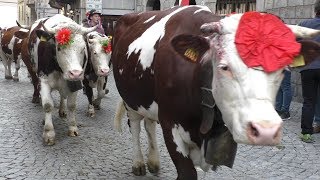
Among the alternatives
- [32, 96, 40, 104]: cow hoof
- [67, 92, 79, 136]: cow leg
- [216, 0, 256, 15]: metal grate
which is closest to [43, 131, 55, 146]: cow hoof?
[67, 92, 79, 136]: cow leg

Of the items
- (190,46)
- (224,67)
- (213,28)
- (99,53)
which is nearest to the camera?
(224,67)

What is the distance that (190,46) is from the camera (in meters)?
2.74

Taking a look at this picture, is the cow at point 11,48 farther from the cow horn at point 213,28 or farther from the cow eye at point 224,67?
the cow eye at point 224,67

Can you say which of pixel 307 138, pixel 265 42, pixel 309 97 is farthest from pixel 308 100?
pixel 265 42

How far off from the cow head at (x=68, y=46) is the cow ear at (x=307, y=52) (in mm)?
3366

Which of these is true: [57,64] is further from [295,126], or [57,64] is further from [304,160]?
[295,126]

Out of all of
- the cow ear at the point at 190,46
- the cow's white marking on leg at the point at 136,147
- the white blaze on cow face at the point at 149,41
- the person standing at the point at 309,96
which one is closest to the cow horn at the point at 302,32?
the cow ear at the point at 190,46

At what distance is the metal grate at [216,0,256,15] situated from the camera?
12.2 m

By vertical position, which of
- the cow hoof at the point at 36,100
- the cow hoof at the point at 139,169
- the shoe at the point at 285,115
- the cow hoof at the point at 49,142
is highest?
the cow hoof at the point at 139,169

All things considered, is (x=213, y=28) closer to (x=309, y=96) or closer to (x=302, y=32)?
(x=302, y=32)

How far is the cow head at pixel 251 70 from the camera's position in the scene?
2240 mm

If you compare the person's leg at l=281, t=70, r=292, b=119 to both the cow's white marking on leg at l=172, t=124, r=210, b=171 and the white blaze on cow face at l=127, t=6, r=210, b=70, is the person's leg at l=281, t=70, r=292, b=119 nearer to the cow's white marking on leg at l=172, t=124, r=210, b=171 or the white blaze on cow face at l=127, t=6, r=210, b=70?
the white blaze on cow face at l=127, t=6, r=210, b=70

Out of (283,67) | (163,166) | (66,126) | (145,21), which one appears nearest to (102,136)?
(66,126)

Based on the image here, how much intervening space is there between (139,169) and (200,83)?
76.9 inches
